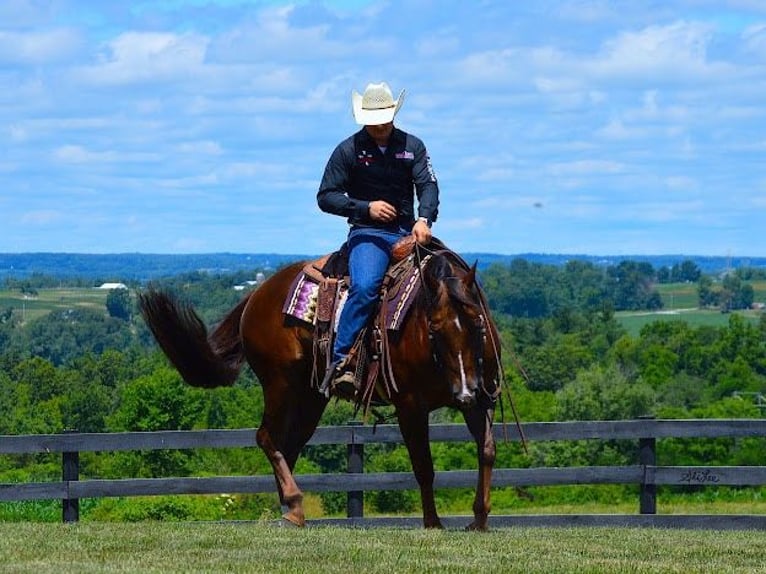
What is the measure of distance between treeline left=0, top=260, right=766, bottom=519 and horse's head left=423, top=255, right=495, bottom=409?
3441 mm

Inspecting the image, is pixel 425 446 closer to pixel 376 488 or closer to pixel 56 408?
pixel 376 488

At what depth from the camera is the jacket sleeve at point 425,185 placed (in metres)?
10.8

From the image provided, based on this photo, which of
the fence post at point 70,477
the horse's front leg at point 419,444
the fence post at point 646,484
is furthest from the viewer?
the fence post at point 646,484

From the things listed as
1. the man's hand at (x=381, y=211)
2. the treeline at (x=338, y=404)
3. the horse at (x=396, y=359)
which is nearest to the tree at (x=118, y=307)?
the treeline at (x=338, y=404)

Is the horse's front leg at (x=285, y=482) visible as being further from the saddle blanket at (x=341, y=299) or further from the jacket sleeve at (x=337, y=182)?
the jacket sleeve at (x=337, y=182)

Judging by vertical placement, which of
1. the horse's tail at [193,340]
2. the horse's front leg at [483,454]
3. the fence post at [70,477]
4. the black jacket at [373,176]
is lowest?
the fence post at [70,477]

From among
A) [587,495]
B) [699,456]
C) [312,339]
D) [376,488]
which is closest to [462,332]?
[312,339]

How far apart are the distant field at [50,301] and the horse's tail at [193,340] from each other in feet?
492

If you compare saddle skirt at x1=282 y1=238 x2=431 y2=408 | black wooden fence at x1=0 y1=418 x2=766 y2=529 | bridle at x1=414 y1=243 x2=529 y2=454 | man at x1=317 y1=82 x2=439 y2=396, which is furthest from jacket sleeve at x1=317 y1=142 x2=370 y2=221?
black wooden fence at x1=0 y1=418 x2=766 y2=529

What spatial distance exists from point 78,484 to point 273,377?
12.4 feet

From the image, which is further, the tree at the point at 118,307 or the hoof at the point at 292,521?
the tree at the point at 118,307

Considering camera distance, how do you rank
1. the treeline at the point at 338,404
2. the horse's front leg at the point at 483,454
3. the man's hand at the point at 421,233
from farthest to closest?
the treeline at the point at 338,404, the man's hand at the point at 421,233, the horse's front leg at the point at 483,454

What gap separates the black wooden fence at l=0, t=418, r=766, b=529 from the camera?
14.5 metres

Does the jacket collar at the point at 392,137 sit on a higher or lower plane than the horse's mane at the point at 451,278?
higher
